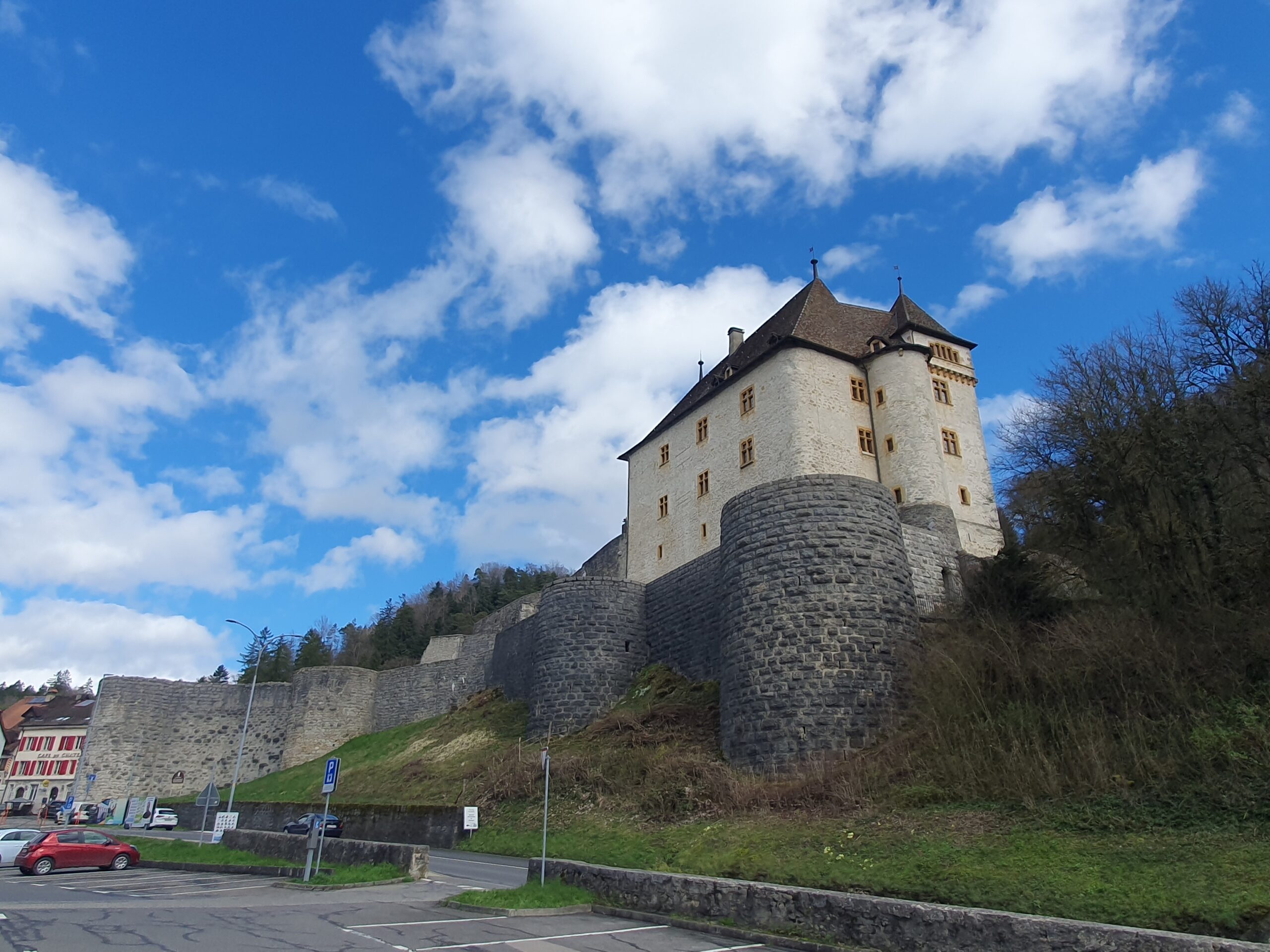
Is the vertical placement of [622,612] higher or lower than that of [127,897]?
higher

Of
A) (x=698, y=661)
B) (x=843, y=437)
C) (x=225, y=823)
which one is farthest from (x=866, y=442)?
(x=225, y=823)

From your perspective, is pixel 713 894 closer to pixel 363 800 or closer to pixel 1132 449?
→ pixel 1132 449

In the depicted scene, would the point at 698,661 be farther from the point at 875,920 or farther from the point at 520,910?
the point at 875,920

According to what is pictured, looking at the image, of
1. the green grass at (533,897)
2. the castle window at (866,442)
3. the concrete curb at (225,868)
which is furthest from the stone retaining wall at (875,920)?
the castle window at (866,442)

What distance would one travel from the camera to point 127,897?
1325cm

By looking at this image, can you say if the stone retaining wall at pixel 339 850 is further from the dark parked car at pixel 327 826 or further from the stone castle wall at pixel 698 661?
the stone castle wall at pixel 698 661

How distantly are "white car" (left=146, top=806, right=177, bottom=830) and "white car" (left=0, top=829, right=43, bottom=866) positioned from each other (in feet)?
43.6

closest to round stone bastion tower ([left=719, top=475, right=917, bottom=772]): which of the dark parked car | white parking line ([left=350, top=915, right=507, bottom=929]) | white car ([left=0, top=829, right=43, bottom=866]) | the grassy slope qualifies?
the grassy slope

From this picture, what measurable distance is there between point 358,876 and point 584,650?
44.9 ft

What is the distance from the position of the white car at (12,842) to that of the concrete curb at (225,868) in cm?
337

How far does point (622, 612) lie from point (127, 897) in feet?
57.9

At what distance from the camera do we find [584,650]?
91.6ft

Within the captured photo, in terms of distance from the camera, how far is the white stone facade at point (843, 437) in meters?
30.2

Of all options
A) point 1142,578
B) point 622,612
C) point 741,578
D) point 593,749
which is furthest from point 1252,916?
point 622,612
